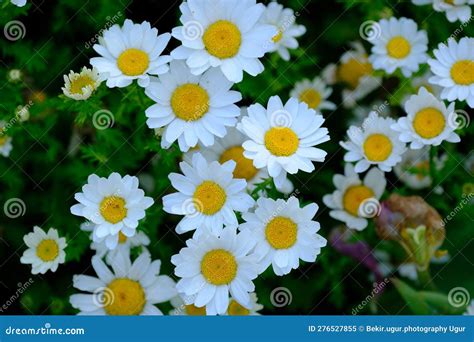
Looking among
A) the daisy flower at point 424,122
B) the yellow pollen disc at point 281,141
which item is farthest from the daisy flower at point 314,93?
the yellow pollen disc at point 281,141

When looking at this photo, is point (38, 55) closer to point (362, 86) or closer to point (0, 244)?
point (0, 244)

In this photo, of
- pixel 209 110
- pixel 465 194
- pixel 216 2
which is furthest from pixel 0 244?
pixel 465 194

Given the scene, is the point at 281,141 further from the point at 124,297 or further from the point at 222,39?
the point at 124,297

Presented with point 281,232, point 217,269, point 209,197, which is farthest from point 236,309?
point 209,197

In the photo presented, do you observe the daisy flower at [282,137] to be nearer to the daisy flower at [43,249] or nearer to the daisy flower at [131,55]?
the daisy flower at [131,55]

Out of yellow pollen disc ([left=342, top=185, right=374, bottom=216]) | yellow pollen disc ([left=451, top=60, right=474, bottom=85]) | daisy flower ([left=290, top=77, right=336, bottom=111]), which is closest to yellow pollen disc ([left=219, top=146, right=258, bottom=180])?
yellow pollen disc ([left=342, top=185, right=374, bottom=216])

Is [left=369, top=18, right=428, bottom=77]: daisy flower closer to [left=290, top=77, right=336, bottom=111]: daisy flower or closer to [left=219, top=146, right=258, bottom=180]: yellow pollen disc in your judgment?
[left=290, top=77, right=336, bottom=111]: daisy flower

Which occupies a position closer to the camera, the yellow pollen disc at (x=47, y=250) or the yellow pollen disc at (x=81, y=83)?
the yellow pollen disc at (x=81, y=83)
